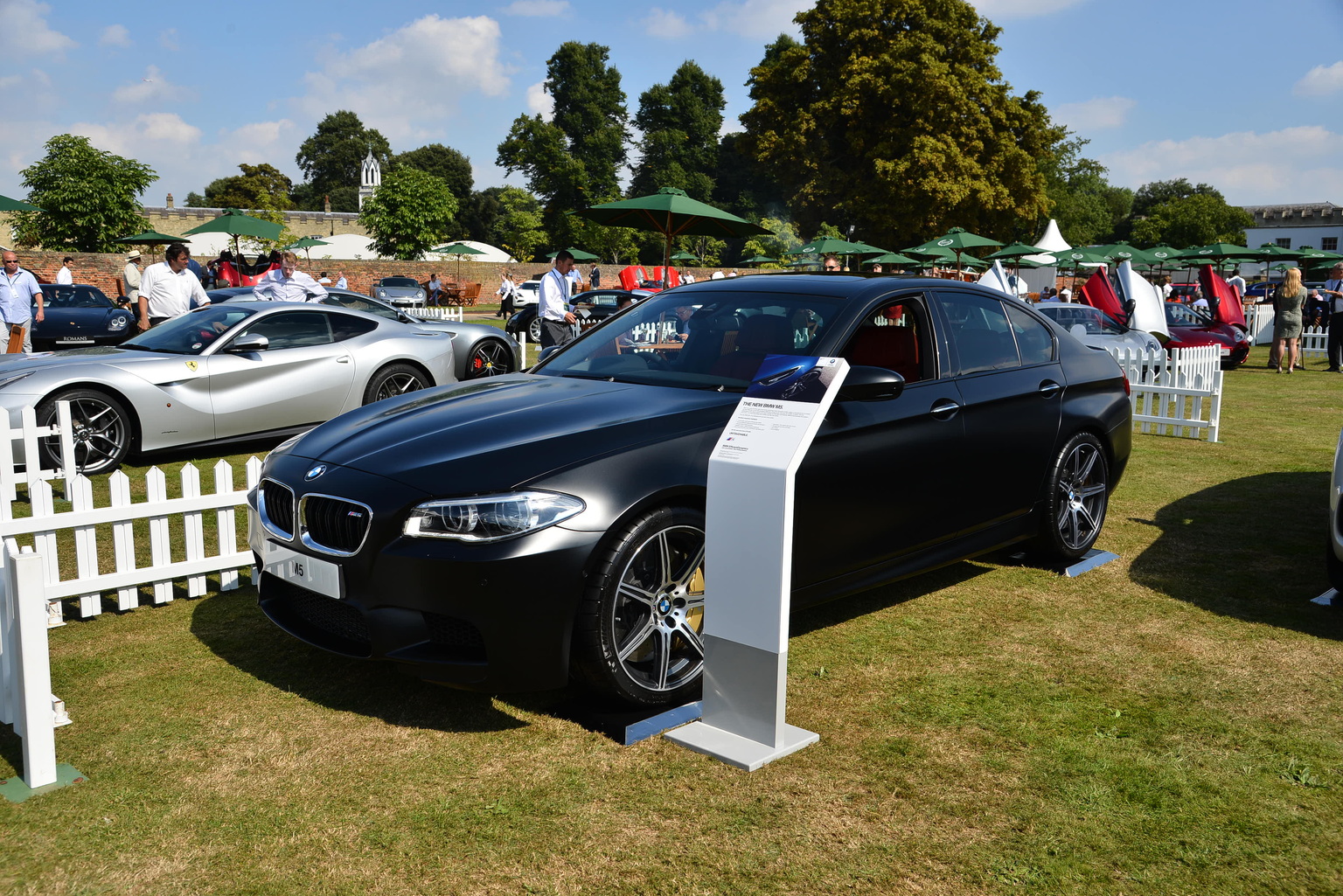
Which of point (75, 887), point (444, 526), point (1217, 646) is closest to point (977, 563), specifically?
point (1217, 646)

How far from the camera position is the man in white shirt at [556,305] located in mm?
11898

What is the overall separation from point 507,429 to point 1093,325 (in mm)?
13860

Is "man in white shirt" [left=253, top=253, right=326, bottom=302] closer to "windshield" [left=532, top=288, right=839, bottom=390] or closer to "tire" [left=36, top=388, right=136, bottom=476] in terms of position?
"tire" [left=36, top=388, right=136, bottom=476]

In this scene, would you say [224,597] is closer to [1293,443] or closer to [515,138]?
[1293,443]

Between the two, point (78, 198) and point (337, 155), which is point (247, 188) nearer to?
point (337, 155)

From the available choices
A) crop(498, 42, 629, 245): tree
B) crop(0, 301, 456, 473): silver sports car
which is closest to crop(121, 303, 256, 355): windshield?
crop(0, 301, 456, 473): silver sports car

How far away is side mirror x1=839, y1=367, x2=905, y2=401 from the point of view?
4.00 meters

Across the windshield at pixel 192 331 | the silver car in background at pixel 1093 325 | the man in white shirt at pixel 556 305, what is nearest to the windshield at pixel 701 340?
the windshield at pixel 192 331

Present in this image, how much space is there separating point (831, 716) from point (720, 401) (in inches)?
51.3

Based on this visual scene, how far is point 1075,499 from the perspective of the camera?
5.79 metres

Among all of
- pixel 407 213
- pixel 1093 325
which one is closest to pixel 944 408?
pixel 1093 325

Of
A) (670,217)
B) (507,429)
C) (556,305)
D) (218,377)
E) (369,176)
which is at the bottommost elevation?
(218,377)

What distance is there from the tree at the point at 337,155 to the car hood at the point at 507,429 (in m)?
115

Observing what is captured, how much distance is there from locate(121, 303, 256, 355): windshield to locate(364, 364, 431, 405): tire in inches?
47.7
